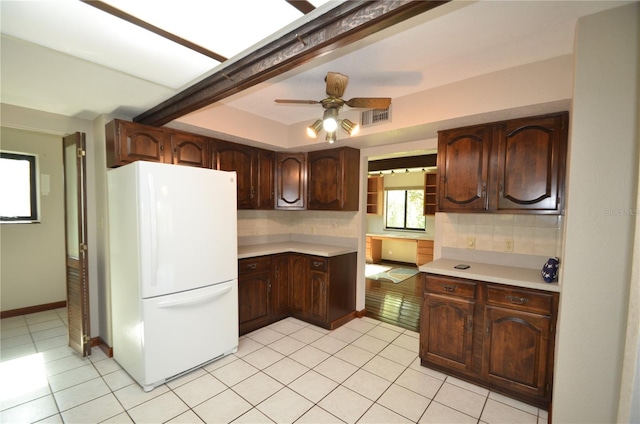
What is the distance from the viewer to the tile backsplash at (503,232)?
2.29 metres

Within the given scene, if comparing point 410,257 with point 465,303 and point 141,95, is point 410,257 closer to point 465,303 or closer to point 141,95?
point 465,303

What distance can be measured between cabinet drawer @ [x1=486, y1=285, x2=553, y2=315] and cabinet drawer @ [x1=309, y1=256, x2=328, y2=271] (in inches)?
64.4

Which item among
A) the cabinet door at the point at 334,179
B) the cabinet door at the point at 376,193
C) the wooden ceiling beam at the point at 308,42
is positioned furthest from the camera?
the cabinet door at the point at 376,193

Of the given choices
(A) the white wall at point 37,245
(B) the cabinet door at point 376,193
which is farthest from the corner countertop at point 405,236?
(A) the white wall at point 37,245

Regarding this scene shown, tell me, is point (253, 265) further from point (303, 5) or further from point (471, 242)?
point (303, 5)

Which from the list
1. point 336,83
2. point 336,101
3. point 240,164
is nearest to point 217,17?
point 336,83

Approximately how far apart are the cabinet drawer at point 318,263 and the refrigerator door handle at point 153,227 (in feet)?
5.50

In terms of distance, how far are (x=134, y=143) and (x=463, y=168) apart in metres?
2.99

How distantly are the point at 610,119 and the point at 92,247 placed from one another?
163 inches

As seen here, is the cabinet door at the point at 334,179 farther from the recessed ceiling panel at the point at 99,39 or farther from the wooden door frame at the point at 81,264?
the wooden door frame at the point at 81,264

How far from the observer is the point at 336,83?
6.09ft

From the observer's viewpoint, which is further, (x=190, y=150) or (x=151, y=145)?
(x=190, y=150)

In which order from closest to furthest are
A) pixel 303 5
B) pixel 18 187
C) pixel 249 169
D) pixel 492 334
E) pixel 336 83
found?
pixel 303 5 < pixel 336 83 < pixel 492 334 < pixel 249 169 < pixel 18 187

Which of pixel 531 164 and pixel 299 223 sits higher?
pixel 531 164
